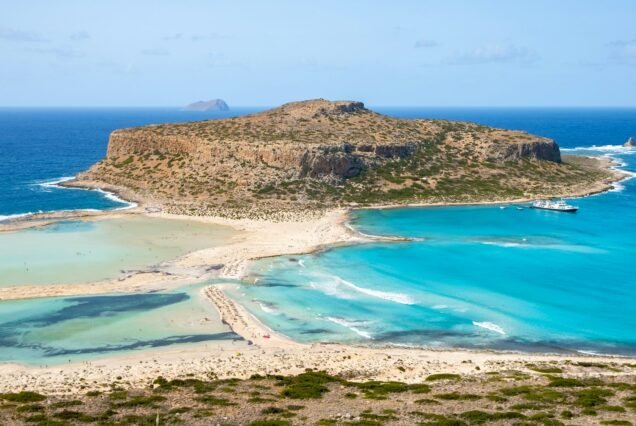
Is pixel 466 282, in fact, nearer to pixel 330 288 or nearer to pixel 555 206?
pixel 330 288

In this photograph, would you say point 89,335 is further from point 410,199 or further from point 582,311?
point 410,199

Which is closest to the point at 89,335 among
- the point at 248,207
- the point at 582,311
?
the point at 582,311

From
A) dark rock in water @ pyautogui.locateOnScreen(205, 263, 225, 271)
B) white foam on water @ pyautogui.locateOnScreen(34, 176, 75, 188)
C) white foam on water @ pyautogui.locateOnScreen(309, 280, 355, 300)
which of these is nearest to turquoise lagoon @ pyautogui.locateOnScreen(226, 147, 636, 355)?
white foam on water @ pyautogui.locateOnScreen(309, 280, 355, 300)

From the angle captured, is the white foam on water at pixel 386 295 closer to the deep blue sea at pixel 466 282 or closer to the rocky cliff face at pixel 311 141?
the deep blue sea at pixel 466 282

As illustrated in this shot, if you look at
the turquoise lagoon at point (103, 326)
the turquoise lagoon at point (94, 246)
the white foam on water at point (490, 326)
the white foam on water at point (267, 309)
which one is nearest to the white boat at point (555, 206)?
the turquoise lagoon at point (94, 246)

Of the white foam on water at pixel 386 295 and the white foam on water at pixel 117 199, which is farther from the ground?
the white foam on water at pixel 117 199
